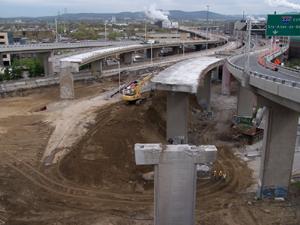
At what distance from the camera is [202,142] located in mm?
49438

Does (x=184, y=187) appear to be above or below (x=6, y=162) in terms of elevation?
above

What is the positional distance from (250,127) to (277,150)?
745 inches

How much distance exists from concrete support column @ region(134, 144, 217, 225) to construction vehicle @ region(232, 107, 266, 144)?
89.1 ft

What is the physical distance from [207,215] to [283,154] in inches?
339

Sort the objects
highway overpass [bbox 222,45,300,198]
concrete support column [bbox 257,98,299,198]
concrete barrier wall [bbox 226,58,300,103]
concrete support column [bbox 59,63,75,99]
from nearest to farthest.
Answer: concrete barrier wall [bbox 226,58,300,103], highway overpass [bbox 222,45,300,198], concrete support column [bbox 257,98,299,198], concrete support column [bbox 59,63,75,99]

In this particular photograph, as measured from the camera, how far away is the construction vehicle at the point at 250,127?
4885 cm

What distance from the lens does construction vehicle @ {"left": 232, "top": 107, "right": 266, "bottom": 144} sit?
4885 centimetres

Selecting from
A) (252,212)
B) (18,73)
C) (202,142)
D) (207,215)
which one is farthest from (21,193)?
(18,73)

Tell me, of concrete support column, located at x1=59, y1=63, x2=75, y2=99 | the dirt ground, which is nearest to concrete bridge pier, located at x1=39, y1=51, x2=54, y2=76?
concrete support column, located at x1=59, y1=63, x2=75, y2=99

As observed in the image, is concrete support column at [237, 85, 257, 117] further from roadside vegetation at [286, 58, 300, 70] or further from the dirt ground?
roadside vegetation at [286, 58, 300, 70]

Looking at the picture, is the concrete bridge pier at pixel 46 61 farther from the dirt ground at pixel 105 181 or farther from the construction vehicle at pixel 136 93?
the construction vehicle at pixel 136 93

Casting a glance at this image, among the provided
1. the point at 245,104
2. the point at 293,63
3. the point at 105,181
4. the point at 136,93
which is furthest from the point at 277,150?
the point at 293,63

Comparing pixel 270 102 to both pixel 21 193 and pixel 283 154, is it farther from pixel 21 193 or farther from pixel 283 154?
pixel 21 193

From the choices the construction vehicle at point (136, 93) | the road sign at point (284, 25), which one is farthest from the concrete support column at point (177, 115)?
the road sign at point (284, 25)
